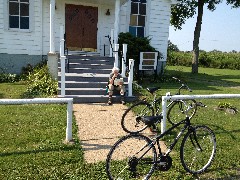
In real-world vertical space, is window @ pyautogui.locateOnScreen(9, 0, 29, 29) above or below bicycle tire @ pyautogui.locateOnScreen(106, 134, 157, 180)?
above

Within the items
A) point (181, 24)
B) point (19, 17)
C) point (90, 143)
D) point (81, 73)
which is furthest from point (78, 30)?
point (181, 24)

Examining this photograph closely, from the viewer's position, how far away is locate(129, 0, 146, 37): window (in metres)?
15.7

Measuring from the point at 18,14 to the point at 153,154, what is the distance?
38.2 ft

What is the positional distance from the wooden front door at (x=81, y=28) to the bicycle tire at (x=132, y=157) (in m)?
10.8

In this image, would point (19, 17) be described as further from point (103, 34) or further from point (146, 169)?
point (146, 169)

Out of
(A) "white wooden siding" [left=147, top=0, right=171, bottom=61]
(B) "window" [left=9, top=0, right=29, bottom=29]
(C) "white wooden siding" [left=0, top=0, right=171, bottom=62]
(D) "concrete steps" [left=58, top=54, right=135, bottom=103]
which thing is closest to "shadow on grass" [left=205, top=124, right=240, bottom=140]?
(D) "concrete steps" [left=58, top=54, right=135, bottom=103]

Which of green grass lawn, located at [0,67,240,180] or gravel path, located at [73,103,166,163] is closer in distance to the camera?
green grass lawn, located at [0,67,240,180]

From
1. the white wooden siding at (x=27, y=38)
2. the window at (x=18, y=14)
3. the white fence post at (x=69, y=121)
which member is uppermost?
the window at (x=18, y=14)

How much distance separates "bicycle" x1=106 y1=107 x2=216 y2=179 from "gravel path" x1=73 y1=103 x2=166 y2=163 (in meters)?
0.78

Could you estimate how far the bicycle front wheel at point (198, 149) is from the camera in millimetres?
4888

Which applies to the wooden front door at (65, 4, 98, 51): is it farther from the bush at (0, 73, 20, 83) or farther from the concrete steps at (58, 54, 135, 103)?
the bush at (0, 73, 20, 83)

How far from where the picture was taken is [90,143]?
237 inches

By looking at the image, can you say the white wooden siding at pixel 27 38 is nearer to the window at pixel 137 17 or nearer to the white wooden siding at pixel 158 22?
the window at pixel 137 17

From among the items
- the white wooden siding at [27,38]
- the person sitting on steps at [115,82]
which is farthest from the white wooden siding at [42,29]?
the person sitting on steps at [115,82]
